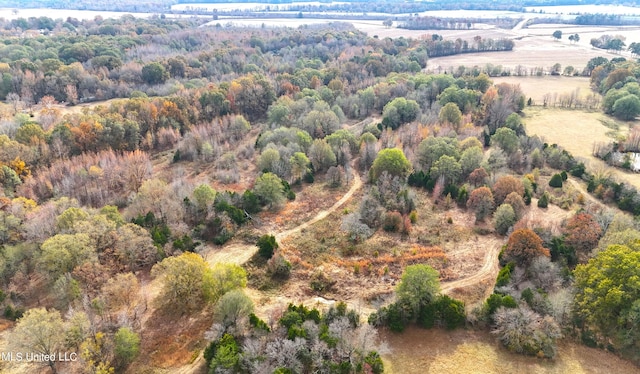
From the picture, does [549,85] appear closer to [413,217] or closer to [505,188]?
[505,188]

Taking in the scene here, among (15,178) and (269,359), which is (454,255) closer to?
(269,359)

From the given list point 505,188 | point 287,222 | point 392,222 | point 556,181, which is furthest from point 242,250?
point 556,181

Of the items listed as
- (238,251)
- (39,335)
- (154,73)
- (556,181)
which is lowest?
(238,251)

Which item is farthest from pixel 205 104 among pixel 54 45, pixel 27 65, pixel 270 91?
pixel 54 45

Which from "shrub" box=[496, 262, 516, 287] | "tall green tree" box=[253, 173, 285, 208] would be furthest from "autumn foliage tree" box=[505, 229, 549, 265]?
"tall green tree" box=[253, 173, 285, 208]

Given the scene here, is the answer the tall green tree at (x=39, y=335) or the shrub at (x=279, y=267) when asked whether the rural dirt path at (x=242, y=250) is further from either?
the tall green tree at (x=39, y=335)

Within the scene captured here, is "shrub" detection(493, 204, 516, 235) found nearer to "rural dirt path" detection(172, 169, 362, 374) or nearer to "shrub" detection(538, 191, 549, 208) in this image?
"shrub" detection(538, 191, 549, 208)
